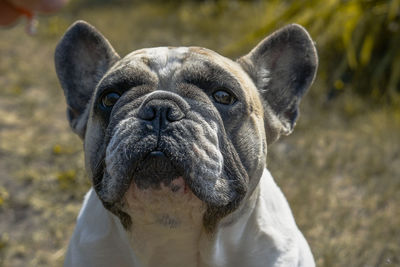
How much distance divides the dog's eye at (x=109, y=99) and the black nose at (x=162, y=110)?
23 cm

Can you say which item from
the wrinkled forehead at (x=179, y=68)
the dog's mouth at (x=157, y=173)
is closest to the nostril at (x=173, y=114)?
the dog's mouth at (x=157, y=173)

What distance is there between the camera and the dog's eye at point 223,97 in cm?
204

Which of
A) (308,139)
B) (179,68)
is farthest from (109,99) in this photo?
(308,139)

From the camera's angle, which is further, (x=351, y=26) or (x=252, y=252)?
(x=351, y=26)

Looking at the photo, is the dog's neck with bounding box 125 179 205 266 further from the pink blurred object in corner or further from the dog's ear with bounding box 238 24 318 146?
the pink blurred object in corner

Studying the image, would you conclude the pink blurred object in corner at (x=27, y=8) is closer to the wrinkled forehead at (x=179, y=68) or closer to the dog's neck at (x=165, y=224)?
the wrinkled forehead at (x=179, y=68)

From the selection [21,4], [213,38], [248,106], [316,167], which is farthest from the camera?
[213,38]

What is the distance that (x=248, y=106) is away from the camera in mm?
2098

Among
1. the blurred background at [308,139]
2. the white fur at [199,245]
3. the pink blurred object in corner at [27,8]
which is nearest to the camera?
the white fur at [199,245]

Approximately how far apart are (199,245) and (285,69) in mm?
856

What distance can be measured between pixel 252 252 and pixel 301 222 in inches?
49.5

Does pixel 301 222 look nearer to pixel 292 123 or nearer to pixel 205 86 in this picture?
pixel 292 123

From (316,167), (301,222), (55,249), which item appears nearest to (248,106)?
(301,222)

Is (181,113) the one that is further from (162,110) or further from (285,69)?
(285,69)
